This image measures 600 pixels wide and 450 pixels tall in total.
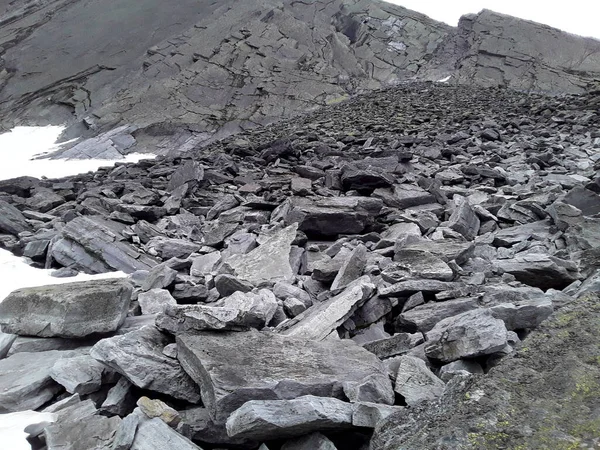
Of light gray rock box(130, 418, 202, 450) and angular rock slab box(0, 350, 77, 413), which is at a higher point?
light gray rock box(130, 418, 202, 450)

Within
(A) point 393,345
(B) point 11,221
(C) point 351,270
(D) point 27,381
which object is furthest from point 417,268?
(B) point 11,221

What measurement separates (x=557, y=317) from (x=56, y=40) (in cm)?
3790

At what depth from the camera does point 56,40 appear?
3338cm

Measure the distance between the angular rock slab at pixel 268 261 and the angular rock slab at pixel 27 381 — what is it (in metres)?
2.09

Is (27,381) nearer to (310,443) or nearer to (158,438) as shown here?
(158,438)

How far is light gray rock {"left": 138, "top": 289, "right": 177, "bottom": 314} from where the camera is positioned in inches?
182

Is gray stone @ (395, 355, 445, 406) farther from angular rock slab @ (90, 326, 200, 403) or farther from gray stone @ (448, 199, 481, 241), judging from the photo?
gray stone @ (448, 199, 481, 241)

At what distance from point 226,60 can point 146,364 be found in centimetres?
3032

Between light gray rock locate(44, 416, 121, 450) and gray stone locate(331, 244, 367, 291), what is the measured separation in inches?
96.9

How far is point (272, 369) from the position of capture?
3072 millimetres

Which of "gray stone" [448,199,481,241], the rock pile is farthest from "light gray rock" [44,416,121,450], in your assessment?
"gray stone" [448,199,481,241]

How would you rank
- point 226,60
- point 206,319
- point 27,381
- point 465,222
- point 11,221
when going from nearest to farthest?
point 206,319, point 27,381, point 465,222, point 11,221, point 226,60

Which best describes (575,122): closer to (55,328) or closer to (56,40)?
(55,328)

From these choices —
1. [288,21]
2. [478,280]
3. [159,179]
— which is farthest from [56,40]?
[478,280]
